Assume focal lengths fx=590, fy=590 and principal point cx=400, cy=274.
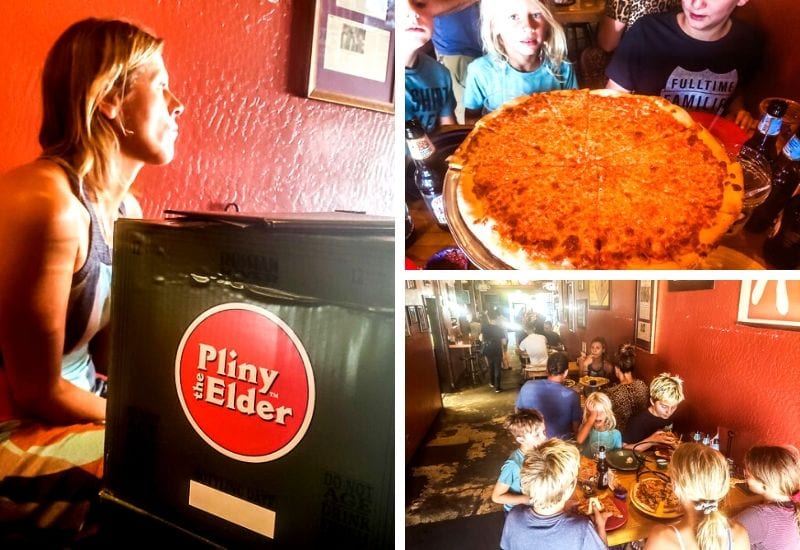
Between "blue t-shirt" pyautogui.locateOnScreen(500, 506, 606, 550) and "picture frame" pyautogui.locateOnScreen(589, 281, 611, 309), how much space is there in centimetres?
39

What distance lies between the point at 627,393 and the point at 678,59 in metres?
0.62

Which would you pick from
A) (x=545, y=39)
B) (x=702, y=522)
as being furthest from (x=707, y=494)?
(x=545, y=39)

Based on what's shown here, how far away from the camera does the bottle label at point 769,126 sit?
108cm

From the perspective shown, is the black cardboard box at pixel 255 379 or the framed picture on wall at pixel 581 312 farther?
the framed picture on wall at pixel 581 312

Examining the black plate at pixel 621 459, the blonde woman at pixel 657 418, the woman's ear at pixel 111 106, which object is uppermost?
the woman's ear at pixel 111 106

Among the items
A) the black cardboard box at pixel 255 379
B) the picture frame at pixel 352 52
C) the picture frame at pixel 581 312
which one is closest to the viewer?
the black cardboard box at pixel 255 379

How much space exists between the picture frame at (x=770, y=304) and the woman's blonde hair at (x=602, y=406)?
291 millimetres

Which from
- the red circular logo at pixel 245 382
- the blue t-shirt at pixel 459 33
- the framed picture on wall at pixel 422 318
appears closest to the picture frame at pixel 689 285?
the framed picture on wall at pixel 422 318

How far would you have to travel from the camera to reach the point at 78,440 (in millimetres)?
1131

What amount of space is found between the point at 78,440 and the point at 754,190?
1.35m

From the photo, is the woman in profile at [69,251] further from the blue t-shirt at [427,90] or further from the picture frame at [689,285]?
the picture frame at [689,285]

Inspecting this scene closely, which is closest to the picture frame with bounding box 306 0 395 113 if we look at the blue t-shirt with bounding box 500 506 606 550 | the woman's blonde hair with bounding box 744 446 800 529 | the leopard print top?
the leopard print top

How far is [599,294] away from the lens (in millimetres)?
1076

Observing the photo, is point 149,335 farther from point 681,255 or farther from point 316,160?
point 681,255
